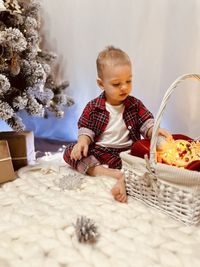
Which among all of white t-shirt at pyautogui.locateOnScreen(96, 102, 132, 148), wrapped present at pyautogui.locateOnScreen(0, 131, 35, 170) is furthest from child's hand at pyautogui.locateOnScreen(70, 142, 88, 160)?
wrapped present at pyautogui.locateOnScreen(0, 131, 35, 170)

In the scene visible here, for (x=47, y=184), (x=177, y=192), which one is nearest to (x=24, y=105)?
(x=47, y=184)

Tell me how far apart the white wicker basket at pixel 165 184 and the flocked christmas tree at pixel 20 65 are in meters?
0.48

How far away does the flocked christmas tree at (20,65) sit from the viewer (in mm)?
1229

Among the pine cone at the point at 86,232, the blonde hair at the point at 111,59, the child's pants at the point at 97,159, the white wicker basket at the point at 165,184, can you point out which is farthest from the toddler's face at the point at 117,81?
the pine cone at the point at 86,232

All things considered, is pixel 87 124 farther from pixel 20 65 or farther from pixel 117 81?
pixel 20 65

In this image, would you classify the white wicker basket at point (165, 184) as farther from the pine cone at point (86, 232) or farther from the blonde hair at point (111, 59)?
the blonde hair at point (111, 59)

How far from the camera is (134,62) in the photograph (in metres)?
1.56

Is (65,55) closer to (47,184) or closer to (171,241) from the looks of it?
(47,184)

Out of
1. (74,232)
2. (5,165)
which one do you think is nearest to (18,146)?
(5,165)

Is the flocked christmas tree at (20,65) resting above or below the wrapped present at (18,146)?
above

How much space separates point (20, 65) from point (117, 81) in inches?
15.0

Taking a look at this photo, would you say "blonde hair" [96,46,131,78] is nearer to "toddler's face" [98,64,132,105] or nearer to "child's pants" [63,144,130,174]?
"toddler's face" [98,64,132,105]

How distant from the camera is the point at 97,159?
128 cm

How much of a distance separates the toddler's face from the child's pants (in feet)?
0.61
